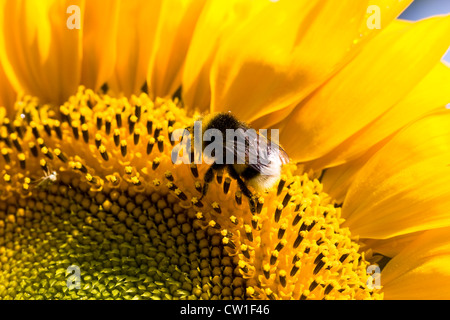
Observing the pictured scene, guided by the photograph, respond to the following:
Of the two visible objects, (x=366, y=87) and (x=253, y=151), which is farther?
(x=366, y=87)

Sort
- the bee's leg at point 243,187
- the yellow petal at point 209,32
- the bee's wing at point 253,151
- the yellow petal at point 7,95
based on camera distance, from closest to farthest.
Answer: the bee's wing at point 253,151 < the bee's leg at point 243,187 < the yellow petal at point 209,32 < the yellow petal at point 7,95

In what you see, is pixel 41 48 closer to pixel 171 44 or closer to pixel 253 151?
pixel 171 44

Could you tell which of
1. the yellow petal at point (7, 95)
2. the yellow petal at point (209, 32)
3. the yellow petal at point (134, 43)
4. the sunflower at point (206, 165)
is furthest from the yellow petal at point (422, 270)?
the yellow petal at point (7, 95)

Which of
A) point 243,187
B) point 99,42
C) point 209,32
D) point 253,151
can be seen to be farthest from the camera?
point 99,42

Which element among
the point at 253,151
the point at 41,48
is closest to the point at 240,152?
the point at 253,151

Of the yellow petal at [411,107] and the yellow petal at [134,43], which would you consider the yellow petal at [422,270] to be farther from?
the yellow petal at [134,43]
